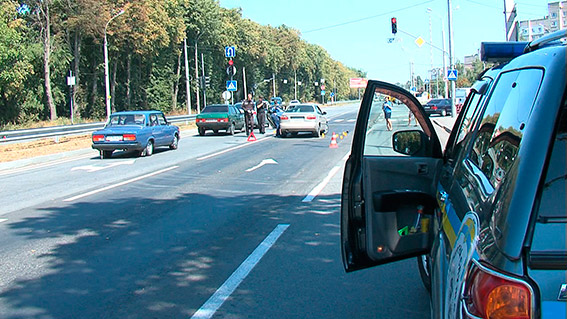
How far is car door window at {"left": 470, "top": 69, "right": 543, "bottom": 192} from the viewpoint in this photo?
7.65ft

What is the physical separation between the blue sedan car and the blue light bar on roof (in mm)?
15370

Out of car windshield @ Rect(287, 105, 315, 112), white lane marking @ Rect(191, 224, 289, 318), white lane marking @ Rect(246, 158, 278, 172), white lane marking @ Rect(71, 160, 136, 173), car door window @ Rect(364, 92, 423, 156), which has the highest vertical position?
car windshield @ Rect(287, 105, 315, 112)

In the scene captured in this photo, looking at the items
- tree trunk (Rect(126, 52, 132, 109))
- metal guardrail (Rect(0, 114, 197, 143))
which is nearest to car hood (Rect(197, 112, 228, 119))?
metal guardrail (Rect(0, 114, 197, 143))

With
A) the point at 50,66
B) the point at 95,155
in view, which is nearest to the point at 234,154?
the point at 95,155

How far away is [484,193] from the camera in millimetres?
2508

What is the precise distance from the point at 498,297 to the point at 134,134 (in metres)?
17.1

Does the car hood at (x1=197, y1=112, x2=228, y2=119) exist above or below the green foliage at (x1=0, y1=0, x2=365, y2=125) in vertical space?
below

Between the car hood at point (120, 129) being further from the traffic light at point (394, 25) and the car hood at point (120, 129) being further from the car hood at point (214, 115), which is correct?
the traffic light at point (394, 25)

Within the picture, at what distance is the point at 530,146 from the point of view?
213 cm

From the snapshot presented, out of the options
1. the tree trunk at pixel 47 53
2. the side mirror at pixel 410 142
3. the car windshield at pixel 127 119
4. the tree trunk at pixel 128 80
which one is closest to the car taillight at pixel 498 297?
the side mirror at pixel 410 142

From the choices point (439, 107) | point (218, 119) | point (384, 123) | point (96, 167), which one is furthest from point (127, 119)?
point (439, 107)

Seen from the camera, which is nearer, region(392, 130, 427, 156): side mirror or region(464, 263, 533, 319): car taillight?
region(464, 263, 533, 319): car taillight

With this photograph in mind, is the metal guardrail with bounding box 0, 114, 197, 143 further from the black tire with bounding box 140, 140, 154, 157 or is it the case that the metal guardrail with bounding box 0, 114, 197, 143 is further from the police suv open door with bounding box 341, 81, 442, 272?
the police suv open door with bounding box 341, 81, 442, 272

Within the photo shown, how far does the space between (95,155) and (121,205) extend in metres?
11.3
